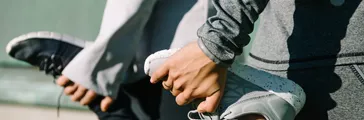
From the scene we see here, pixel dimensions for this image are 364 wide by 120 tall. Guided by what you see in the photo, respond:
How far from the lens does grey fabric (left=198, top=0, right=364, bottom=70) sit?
1.47 meters

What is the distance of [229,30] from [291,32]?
17 cm

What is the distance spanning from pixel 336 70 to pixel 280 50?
0.40 feet

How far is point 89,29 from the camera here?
360 cm

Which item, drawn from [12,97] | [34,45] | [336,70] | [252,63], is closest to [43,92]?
[12,97]

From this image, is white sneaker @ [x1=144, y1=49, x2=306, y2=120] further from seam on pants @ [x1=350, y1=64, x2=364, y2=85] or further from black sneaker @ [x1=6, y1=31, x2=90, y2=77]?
black sneaker @ [x1=6, y1=31, x2=90, y2=77]

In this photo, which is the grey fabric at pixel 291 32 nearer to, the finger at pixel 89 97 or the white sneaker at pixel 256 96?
the white sneaker at pixel 256 96

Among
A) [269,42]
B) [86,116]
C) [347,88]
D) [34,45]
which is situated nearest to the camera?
[347,88]

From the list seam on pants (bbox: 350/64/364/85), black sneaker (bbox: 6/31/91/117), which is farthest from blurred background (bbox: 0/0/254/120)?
seam on pants (bbox: 350/64/364/85)

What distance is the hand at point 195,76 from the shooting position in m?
1.50

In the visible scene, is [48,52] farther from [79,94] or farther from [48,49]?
[79,94]

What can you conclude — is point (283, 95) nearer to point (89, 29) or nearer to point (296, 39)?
point (296, 39)

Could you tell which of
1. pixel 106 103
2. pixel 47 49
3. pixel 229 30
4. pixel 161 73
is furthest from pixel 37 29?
pixel 229 30

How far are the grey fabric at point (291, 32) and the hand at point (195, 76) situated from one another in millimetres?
27

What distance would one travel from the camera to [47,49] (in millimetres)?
2396
